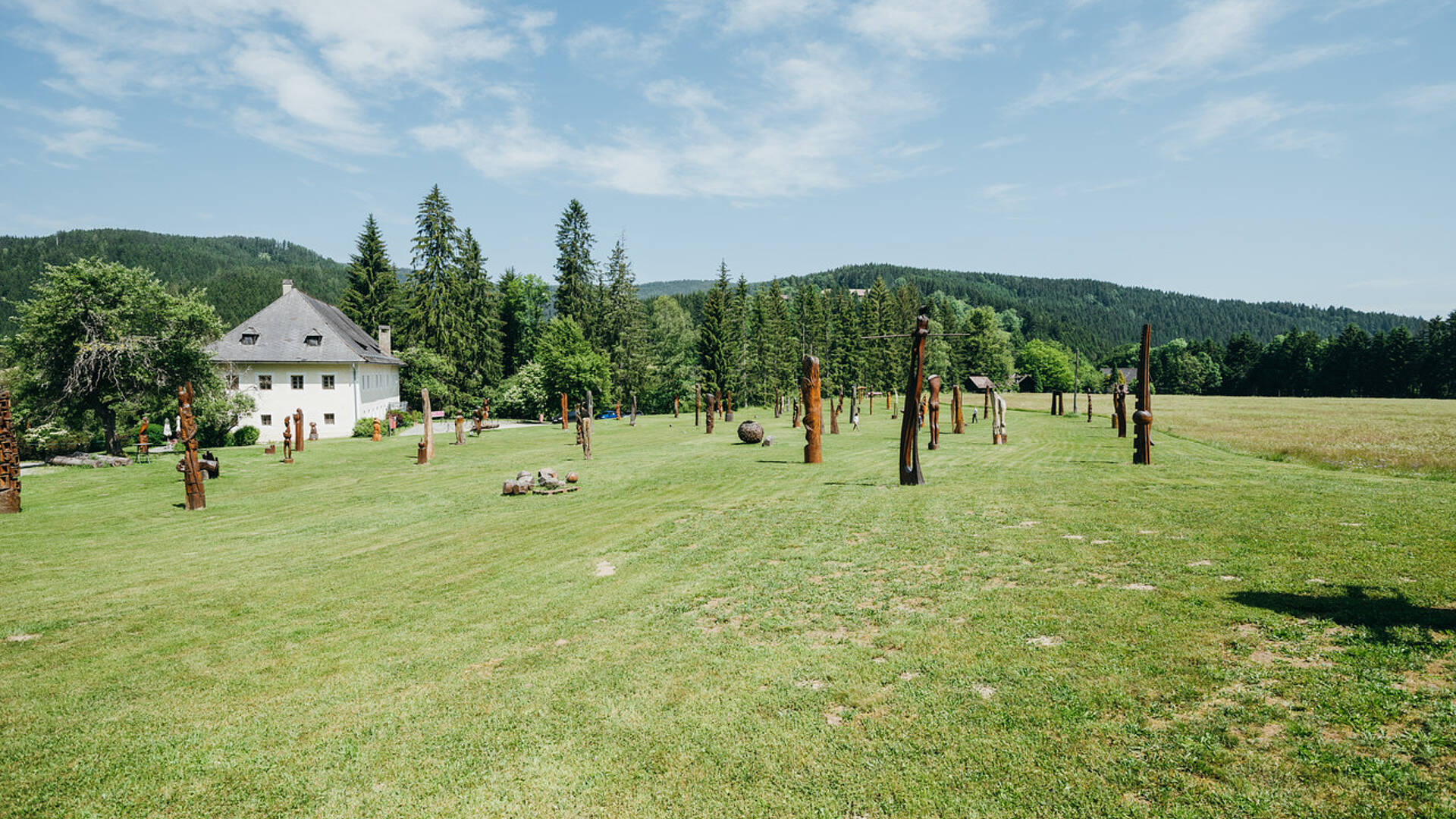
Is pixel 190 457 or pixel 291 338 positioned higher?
pixel 291 338

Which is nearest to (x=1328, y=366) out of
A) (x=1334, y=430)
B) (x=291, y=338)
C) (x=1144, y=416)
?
(x=1334, y=430)

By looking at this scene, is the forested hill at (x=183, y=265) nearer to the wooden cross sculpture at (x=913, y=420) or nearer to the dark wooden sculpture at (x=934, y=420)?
the dark wooden sculpture at (x=934, y=420)

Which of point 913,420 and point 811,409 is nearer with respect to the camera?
point 913,420

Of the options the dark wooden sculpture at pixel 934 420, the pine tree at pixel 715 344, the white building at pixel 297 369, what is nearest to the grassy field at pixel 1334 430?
the dark wooden sculpture at pixel 934 420

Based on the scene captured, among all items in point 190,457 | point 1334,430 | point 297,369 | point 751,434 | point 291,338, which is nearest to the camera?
point 190,457

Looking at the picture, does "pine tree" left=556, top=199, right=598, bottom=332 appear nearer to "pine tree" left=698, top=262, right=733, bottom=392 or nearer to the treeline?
"pine tree" left=698, top=262, right=733, bottom=392

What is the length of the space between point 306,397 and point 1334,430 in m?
63.0

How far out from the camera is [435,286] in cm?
6406

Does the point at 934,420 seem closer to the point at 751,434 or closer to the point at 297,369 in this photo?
the point at 751,434

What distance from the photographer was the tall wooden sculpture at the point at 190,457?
18.9 meters

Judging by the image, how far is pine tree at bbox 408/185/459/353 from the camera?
209ft

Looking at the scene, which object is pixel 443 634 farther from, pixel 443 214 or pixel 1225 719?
pixel 443 214

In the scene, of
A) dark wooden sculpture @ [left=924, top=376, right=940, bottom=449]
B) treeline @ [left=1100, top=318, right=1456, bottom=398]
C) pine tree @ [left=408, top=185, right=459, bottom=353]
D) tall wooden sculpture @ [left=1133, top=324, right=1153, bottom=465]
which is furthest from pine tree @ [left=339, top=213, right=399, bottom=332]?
treeline @ [left=1100, top=318, right=1456, bottom=398]

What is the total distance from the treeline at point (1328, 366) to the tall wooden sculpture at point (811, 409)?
3821 inches
